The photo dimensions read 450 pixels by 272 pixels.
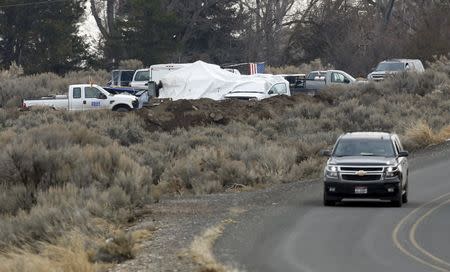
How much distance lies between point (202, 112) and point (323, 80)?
1662 cm

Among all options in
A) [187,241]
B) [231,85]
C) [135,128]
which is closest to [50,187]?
[187,241]

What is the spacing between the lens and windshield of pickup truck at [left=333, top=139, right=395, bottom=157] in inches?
998

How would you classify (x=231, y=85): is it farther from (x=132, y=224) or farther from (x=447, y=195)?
(x=132, y=224)

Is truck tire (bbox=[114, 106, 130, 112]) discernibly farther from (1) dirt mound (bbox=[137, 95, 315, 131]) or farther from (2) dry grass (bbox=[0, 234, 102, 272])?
(2) dry grass (bbox=[0, 234, 102, 272])

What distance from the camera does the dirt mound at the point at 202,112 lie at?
1804 inches

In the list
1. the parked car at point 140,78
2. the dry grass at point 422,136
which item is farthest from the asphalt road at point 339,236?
the parked car at point 140,78

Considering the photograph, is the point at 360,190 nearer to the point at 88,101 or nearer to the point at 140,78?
the point at 88,101

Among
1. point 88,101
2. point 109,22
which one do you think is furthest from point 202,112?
point 109,22

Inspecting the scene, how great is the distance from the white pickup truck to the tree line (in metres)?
→ 24.6

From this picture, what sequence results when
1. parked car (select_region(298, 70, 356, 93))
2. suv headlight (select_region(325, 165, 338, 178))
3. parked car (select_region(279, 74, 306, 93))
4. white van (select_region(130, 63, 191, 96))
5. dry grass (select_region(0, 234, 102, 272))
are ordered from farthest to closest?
parked car (select_region(279, 74, 306, 93)) < parked car (select_region(298, 70, 356, 93)) < white van (select_region(130, 63, 191, 96)) < suv headlight (select_region(325, 165, 338, 178)) < dry grass (select_region(0, 234, 102, 272))

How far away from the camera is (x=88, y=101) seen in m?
50.9

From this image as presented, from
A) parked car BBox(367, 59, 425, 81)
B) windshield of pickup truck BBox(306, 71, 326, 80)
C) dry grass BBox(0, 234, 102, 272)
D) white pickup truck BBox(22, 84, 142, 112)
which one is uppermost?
parked car BBox(367, 59, 425, 81)

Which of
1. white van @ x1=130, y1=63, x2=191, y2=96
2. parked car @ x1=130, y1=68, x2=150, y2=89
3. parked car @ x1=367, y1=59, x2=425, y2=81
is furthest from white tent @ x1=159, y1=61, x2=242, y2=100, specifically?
parked car @ x1=367, y1=59, x2=425, y2=81

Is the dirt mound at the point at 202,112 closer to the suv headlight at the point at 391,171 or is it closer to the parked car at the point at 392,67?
the parked car at the point at 392,67
